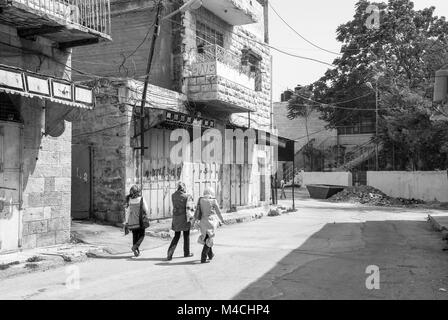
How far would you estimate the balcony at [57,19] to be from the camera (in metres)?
9.43

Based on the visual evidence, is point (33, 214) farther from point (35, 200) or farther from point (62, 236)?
point (62, 236)

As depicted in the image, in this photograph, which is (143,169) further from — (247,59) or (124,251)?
(247,59)

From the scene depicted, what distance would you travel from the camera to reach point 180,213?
10023mm

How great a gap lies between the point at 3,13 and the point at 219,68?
8684 millimetres

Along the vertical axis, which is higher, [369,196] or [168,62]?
[168,62]

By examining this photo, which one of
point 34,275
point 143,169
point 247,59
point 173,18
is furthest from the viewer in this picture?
point 247,59

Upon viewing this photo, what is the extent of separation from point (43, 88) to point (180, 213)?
3577 mm

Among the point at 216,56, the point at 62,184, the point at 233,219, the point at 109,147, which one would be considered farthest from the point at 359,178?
the point at 62,184

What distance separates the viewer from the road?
6.90 meters

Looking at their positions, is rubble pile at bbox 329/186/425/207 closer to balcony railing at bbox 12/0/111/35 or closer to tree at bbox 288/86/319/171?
tree at bbox 288/86/319/171

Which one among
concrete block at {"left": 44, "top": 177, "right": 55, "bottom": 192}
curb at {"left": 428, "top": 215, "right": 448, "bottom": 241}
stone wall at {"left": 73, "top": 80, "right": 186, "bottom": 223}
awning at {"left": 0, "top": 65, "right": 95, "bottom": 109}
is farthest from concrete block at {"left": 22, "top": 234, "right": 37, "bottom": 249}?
curb at {"left": 428, "top": 215, "right": 448, "bottom": 241}

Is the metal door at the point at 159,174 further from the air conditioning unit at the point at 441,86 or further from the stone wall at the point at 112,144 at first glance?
the air conditioning unit at the point at 441,86

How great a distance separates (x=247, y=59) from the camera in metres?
21.9
